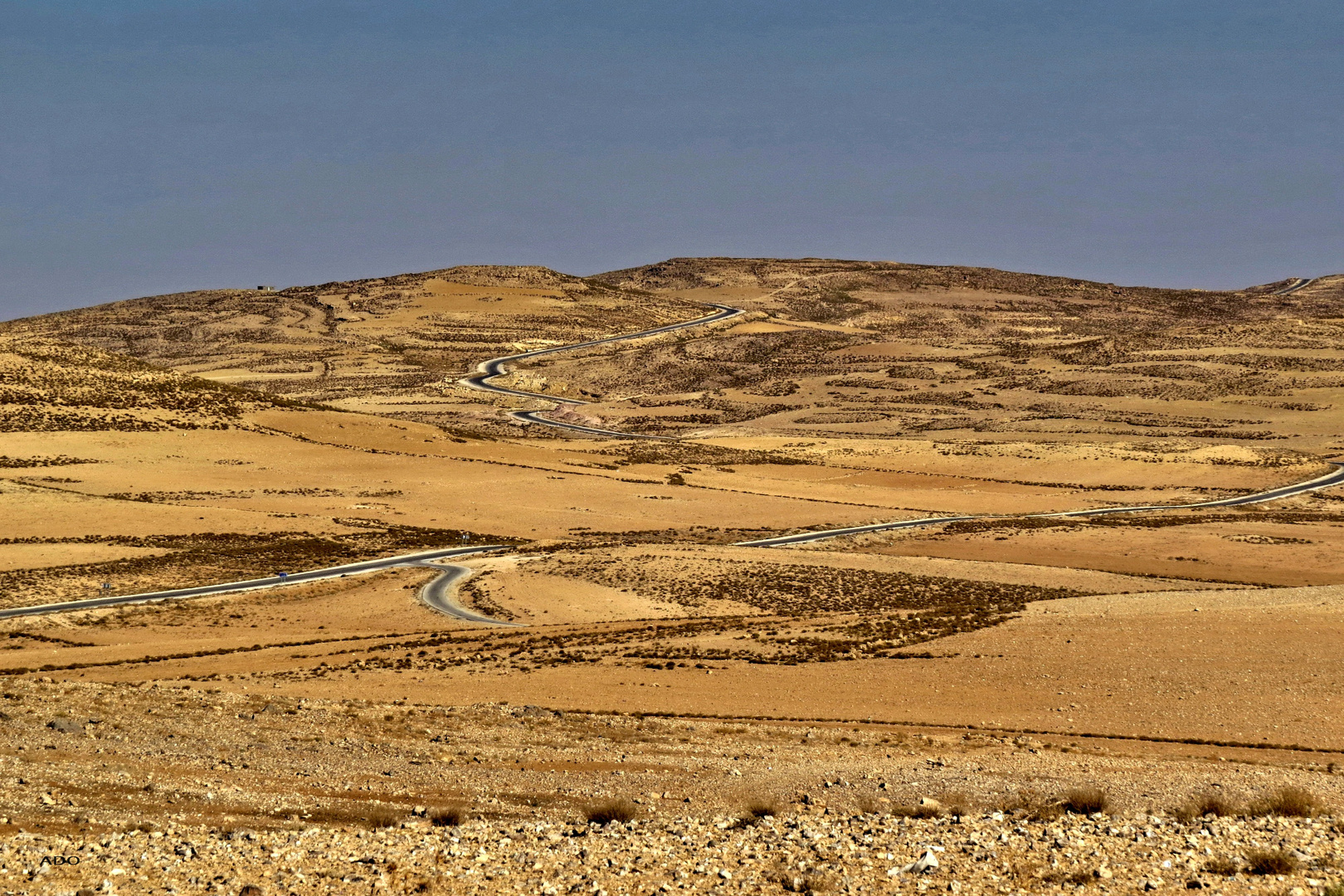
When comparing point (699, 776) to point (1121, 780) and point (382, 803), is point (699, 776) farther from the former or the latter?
point (1121, 780)

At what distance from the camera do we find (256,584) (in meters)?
49.5

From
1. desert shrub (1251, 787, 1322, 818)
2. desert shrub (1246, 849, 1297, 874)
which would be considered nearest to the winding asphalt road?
desert shrub (1251, 787, 1322, 818)

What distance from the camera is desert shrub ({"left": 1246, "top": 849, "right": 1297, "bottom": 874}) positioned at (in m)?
13.3

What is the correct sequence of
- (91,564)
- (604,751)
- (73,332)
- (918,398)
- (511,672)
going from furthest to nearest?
(73,332) → (918,398) → (91,564) → (511,672) → (604,751)

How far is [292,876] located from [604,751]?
9286mm

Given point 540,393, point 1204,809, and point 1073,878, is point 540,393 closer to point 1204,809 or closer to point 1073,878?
point 1204,809

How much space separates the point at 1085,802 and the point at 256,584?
39413mm

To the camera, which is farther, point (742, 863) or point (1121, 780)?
point (1121, 780)

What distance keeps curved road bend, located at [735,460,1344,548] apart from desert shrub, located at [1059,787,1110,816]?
4008cm

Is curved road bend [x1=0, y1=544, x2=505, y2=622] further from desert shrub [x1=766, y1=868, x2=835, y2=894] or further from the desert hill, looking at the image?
the desert hill

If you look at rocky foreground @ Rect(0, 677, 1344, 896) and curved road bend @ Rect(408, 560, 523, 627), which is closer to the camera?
rocky foreground @ Rect(0, 677, 1344, 896)

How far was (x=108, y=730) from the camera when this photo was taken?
22.8 meters

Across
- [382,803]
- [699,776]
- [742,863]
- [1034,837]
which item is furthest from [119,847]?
[1034,837]

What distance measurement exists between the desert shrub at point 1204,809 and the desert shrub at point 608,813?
290 inches
